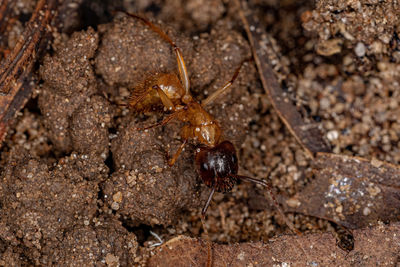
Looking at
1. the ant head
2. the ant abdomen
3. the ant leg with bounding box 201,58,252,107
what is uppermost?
the ant abdomen

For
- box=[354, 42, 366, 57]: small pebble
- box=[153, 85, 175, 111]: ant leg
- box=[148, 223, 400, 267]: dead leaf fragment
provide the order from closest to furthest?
1. box=[148, 223, 400, 267]: dead leaf fragment
2. box=[153, 85, 175, 111]: ant leg
3. box=[354, 42, 366, 57]: small pebble

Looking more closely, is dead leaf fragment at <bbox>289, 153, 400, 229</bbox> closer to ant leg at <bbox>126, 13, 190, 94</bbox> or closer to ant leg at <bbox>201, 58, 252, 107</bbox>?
ant leg at <bbox>201, 58, 252, 107</bbox>

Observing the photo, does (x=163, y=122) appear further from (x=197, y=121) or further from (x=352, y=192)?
(x=352, y=192)

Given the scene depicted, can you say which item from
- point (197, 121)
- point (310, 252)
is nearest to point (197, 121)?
point (197, 121)

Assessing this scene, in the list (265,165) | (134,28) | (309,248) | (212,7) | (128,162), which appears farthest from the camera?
(212,7)

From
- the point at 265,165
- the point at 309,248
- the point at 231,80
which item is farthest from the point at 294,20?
the point at 309,248

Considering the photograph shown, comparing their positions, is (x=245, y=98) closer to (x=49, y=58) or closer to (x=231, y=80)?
(x=231, y=80)

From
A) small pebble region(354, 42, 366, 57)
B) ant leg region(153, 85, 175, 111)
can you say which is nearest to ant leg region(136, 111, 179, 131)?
ant leg region(153, 85, 175, 111)

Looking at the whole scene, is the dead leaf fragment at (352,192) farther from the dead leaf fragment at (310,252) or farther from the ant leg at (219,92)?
the ant leg at (219,92)
